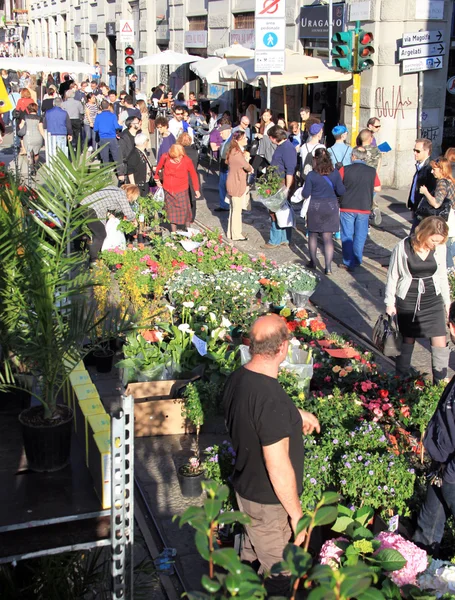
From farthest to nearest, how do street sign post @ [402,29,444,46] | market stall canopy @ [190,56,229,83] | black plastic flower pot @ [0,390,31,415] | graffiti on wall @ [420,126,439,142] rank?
market stall canopy @ [190,56,229,83] < graffiti on wall @ [420,126,439,142] < street sign post @ [402,29,444,46] < black plastic flower pot @ [0,390,31,415]

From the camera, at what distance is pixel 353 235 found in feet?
35.1

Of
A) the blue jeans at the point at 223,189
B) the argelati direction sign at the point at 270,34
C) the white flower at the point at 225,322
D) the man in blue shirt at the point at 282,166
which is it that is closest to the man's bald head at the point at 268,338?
the white flower at the point at 225,322

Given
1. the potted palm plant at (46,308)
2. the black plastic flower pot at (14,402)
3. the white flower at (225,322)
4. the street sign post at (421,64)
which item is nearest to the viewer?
the potted palm plant at (46,308)

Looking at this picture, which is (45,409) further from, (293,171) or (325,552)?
(293,171)

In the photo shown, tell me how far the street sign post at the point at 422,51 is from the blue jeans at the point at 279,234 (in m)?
6.52

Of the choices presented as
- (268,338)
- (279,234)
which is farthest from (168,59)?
(268,338)

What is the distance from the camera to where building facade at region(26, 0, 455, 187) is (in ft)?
55.1

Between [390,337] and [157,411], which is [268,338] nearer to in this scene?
[157,411]

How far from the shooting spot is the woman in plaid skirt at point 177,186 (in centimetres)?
1120

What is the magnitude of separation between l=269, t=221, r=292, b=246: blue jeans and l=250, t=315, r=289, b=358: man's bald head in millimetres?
8308

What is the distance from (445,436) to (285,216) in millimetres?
7760

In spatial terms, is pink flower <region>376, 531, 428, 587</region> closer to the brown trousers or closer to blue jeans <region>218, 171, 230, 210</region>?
the brown trousers

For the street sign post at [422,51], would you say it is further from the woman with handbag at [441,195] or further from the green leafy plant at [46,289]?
the green leafy plant at [46,289]

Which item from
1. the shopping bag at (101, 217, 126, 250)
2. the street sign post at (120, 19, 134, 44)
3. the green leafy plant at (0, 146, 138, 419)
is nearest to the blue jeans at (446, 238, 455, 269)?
the shopping bag at (101, 217, 126, 250)
